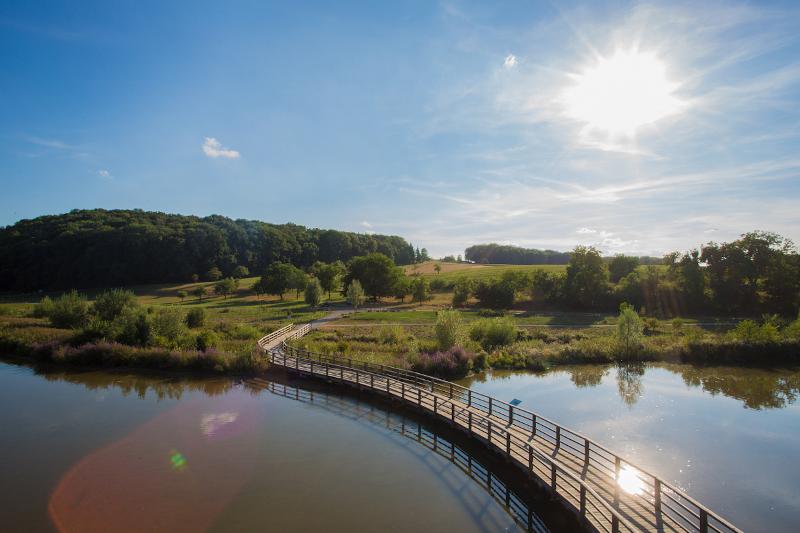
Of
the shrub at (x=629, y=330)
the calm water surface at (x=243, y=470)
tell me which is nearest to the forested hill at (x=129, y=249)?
the calm water surface at (x=243, y=470)

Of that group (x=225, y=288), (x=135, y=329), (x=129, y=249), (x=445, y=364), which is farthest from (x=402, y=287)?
(x=129, y=249)

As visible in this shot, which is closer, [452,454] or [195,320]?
[452,454]

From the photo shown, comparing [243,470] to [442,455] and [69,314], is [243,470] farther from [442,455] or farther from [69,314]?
[69,314]

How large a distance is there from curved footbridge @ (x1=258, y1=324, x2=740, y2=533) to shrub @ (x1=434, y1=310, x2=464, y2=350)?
7305 mm

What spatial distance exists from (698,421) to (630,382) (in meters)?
8.23

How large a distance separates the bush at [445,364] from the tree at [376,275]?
1866 inches

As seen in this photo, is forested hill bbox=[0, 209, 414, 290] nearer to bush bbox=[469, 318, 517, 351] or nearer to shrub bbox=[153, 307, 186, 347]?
shrub bbox=[153, 307, 186, 347]

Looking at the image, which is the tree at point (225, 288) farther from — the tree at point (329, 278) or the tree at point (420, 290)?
the tree at point (420, 290)

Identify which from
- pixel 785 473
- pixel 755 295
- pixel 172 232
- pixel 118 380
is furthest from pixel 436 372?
pixel 172 232

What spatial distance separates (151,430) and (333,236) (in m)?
107

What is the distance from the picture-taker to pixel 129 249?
3883 inches

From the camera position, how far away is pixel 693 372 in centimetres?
3344

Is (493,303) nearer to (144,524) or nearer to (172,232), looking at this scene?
(144,524)

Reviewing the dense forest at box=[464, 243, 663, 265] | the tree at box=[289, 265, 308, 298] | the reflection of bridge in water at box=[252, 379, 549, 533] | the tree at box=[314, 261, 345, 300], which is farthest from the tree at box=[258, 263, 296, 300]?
the dense forest at box=[464, 243, 663, 265]
